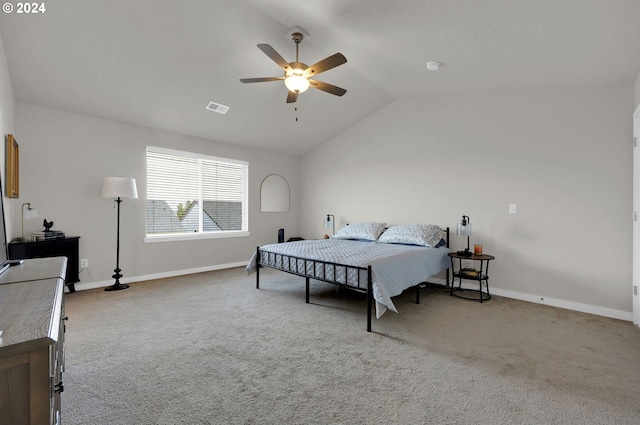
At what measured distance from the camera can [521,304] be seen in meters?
3.59

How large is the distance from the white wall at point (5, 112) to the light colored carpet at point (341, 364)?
4.05ft

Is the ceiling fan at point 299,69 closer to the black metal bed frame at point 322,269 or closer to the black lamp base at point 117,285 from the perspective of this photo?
the black metal bed frame at point 322,269

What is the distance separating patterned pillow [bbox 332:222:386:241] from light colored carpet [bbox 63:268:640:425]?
130cm

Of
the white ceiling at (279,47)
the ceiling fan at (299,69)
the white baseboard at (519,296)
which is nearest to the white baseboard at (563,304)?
the white baseboard at (519,296)

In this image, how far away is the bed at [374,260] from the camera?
9.43 feet

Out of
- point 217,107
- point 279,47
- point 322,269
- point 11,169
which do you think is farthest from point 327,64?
point 11,169

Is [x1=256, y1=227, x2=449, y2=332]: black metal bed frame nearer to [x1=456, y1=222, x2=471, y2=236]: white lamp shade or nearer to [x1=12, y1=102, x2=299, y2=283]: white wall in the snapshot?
[x1=456, y1=222, x2=471, y2=236]: white lamp shade

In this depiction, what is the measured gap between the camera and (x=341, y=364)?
217 centimetres

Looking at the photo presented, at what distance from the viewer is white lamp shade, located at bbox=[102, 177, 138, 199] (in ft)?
12.7

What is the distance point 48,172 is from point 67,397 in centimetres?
313

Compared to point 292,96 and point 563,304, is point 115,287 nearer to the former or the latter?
point 292,96

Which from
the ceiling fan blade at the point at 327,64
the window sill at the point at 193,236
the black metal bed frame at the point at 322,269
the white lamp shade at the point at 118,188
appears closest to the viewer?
the ceiling fan blade at the point at 327,64

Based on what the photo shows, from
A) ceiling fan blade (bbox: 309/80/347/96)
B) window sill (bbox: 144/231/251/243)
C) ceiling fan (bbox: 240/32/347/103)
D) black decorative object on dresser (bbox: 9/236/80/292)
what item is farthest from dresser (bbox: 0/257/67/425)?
window sill (bbox: 144/231/251/243)

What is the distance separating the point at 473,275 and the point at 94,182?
513 centimetres
